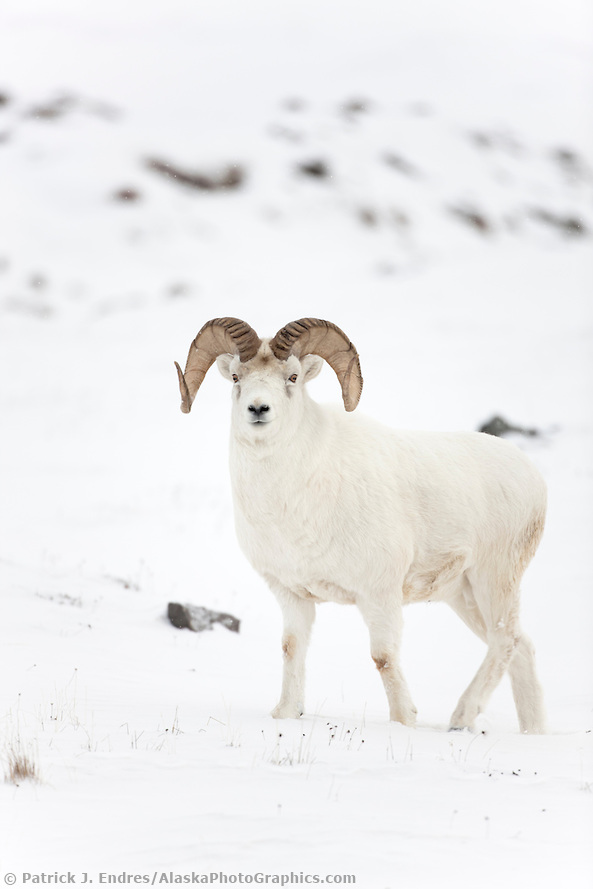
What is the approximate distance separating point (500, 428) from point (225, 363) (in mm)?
17071

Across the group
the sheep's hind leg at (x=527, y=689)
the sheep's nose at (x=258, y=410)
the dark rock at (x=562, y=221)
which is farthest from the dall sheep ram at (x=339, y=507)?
the dark rock at (x=562, y=221)

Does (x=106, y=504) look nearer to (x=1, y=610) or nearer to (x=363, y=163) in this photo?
(x=1, y=610)

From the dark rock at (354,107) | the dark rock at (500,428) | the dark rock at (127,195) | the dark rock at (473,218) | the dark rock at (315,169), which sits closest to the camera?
the dark rock at (500,428)

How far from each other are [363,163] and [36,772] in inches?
2107

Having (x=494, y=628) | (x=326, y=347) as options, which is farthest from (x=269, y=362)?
(x=494, y=628)

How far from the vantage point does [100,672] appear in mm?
8719

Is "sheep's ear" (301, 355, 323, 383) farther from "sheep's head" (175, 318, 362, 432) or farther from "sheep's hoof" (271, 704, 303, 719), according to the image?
"sheep's hoof" (271, 704, 303, 719)

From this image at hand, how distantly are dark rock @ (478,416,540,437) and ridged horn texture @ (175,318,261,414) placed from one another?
1622 cm

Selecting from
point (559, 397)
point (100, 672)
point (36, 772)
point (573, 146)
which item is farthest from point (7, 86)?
point (36, 772)

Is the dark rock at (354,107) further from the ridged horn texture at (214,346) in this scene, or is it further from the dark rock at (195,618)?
the ridged horn texture at (214,346)

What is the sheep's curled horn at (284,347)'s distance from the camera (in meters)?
6.75

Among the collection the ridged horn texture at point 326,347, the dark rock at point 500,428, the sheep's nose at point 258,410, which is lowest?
the sheep's nose at point 258,410

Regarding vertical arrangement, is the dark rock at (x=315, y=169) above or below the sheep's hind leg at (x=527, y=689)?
above

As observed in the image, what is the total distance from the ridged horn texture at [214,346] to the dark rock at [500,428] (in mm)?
16216
